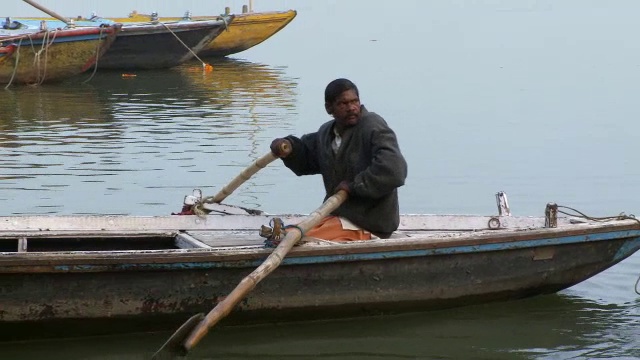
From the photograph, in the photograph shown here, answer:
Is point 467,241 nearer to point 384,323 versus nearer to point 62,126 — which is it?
point 384,323

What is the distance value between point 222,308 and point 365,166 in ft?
4.05

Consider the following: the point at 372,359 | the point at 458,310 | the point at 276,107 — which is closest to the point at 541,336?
the point at 458,310

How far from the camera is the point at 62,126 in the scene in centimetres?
1559

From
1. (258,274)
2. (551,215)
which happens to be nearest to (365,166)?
(258,274)

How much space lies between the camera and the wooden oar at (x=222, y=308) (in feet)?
19.6

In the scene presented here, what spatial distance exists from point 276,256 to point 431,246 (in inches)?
37.4

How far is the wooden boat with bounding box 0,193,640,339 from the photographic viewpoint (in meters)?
6.29

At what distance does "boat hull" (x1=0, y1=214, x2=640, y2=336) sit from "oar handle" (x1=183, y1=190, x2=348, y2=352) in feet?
0.42

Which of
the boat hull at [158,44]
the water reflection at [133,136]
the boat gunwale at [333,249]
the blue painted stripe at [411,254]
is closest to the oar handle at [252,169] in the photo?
the boat gunwale at [333,249]

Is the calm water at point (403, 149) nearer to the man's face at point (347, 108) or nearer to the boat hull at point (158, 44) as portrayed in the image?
the boat hull at point (158, 44)

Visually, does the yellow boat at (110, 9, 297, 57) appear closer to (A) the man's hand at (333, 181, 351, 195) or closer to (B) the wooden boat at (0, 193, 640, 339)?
(B) the wooden boat at (0, 193, 640, 339)

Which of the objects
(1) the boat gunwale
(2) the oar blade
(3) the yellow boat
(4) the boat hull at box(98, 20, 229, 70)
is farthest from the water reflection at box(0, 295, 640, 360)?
(3) the yellow boat

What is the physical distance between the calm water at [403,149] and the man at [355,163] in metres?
0.58

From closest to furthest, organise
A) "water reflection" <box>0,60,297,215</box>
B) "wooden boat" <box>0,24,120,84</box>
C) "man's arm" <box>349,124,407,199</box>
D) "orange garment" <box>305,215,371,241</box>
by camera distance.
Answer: "man's arm" <box>349,124,407,199</box> < "orange garment" <box>305,215,371,241</box> < "water reflection" <box>0,60,297,215</box> < "wooden boat" <box>0,24,120,84</box>
